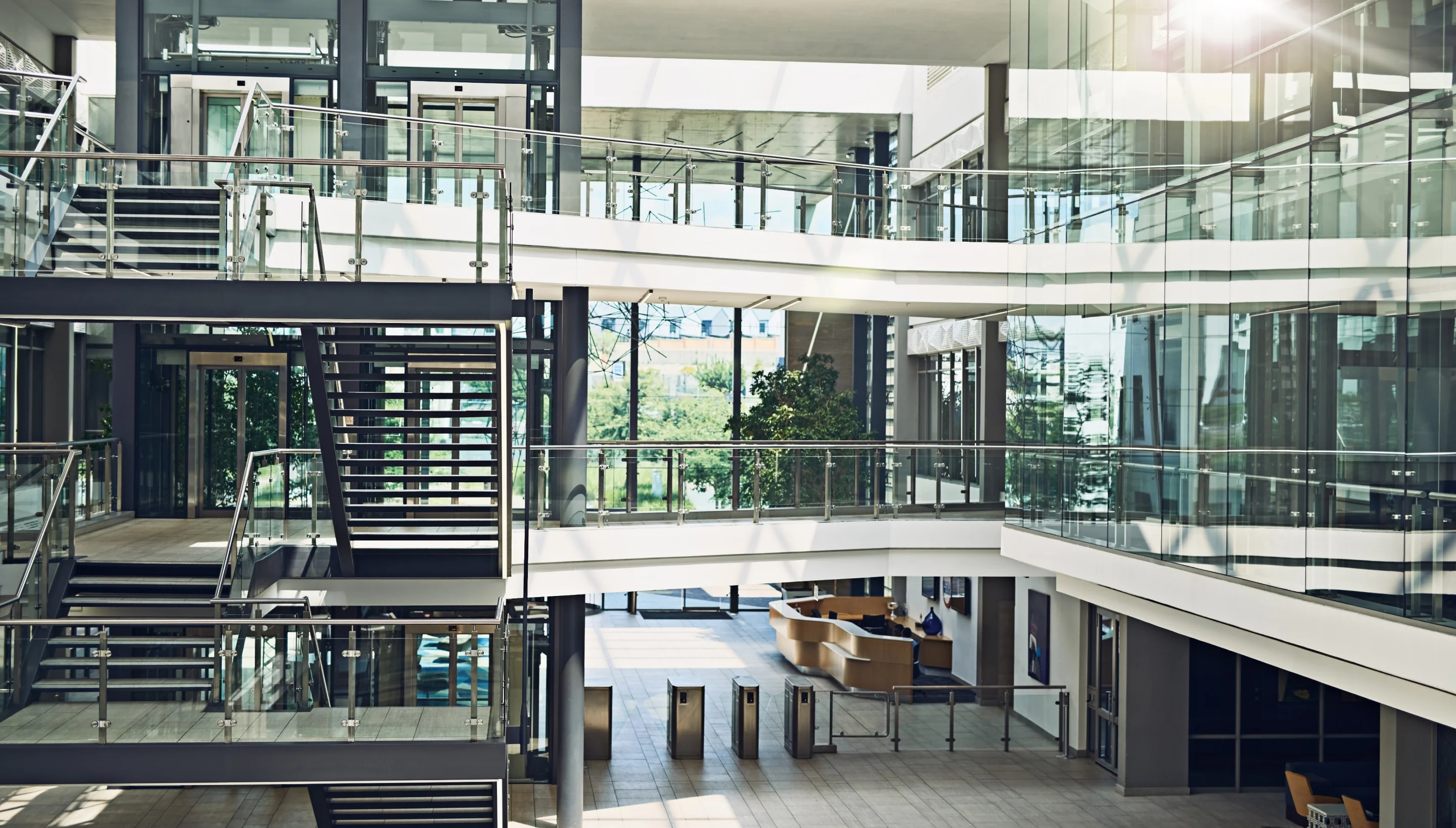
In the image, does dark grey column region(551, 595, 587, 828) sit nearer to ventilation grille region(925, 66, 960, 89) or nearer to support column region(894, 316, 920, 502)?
support column region(894, 316, 920, 502)

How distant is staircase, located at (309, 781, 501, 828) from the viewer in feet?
41.3

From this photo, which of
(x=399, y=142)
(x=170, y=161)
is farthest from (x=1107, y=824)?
(x=170, y=161)

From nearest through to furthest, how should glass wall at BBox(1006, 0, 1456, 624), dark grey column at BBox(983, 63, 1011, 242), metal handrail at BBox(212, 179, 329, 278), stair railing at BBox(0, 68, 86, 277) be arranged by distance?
glass wall at BBox(1006, 0, 1456, 624)
stair railing at BBox(0, 68, 86, 277)
metal handrail at BBox(212, 179, 329, 278)
dark grey column at BBox(983, 63, 1011, 242)

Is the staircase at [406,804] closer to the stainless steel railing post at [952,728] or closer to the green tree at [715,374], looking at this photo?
the stainless steel railing post at [952,728]

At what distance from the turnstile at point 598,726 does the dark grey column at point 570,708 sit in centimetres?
186

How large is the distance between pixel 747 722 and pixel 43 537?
29.9ft

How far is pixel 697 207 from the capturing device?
15.1 m

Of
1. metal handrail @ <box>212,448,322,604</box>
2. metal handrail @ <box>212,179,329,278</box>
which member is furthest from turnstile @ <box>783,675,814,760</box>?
metal handrail @ <box>212,179,329,278</box>

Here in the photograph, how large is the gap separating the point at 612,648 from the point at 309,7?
44.2ft

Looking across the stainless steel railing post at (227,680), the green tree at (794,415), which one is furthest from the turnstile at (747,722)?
the stainless steel railing post at (227,680)

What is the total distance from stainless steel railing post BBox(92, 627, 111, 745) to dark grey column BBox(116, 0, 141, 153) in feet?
27.2

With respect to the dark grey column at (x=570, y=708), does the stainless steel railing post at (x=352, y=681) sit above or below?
above

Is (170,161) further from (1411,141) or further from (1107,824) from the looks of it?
(1107,824)

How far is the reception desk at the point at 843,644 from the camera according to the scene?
21.7 metres
